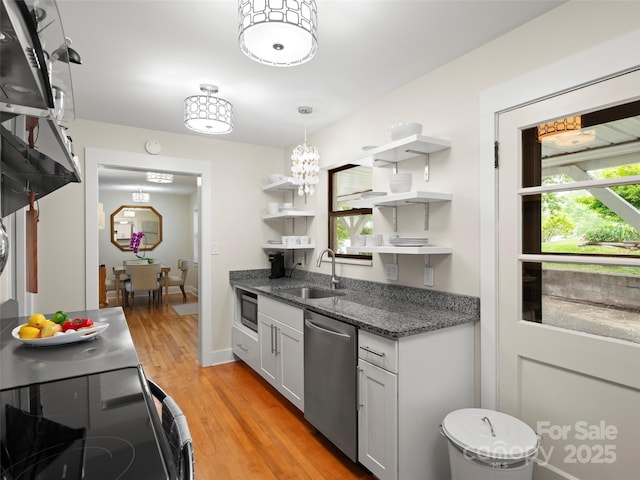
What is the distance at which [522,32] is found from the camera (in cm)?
180

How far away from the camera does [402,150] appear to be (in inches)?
88.2

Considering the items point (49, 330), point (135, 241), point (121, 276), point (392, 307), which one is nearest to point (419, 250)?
point (392, 307)

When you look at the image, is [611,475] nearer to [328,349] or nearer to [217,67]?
[328,349]

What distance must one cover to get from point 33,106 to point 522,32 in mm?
2123

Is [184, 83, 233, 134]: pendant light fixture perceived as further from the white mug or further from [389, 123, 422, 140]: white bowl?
the white mug

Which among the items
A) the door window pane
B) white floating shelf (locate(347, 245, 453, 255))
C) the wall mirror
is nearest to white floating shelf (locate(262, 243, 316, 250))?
white floating shelf (locate(347, 245, 453, 255))

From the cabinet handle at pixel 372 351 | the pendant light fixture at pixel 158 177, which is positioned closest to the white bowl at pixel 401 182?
the cabinet handle at pixel 372 351

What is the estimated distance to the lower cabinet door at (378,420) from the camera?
5.54 feet

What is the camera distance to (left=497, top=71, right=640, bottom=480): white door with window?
146 centimetres

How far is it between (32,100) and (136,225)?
337 inches

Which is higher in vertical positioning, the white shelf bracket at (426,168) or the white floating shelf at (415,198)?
Result: the white shelf bracket at (426,168)

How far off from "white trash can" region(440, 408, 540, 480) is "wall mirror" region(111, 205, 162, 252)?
27.3 feet

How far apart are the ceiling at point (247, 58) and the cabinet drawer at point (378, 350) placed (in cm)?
161

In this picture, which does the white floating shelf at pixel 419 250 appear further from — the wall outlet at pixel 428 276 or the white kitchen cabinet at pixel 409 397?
the white kitchen cabinet at pixel 409 397
